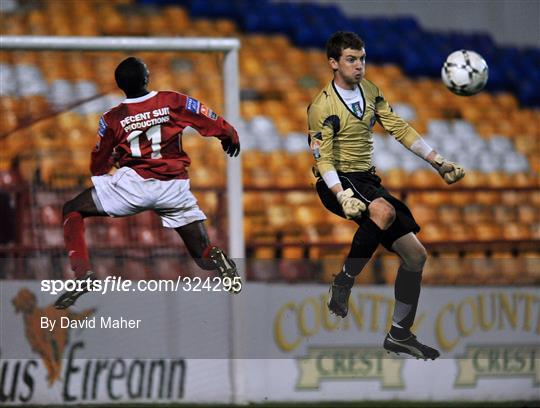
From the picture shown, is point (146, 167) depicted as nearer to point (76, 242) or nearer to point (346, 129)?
point (76, 242)

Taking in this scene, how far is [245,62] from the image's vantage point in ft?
54.4

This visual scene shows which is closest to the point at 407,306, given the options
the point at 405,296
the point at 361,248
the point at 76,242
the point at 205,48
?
the point at 405,296

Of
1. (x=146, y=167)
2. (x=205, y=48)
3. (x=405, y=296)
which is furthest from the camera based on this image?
(x=205, y=48)

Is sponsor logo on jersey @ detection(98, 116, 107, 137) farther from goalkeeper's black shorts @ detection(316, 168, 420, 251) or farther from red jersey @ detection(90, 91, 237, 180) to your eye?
goalkeeper's black shorts @ detection(316, 168, 420, 251)

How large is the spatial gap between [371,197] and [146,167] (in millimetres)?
1036

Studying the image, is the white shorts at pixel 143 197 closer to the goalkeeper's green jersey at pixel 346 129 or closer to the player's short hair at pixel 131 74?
the player's short hair at pixel 131 74

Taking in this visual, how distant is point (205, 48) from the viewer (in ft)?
32.4

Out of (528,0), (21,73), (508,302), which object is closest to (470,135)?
(528,0)

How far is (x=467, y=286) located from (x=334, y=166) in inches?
216

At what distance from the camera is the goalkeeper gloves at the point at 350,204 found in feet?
16.3

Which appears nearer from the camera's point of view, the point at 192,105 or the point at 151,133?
the point at 151,133

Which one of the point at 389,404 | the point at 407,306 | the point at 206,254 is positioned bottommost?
the point at 389,404

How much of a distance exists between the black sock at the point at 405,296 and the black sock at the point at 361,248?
31 centimetres

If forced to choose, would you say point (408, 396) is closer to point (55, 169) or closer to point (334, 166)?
point (55, 169)
